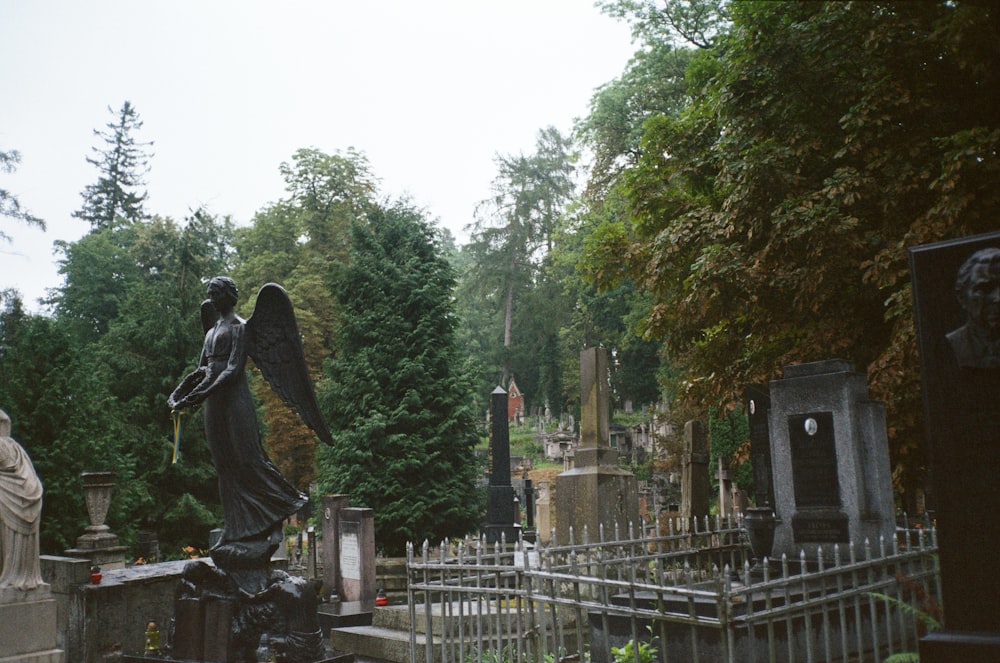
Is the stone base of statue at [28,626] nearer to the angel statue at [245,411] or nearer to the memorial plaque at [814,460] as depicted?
the angel statue at [245,411]

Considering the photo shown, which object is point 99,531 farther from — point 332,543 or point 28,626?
point 28,626

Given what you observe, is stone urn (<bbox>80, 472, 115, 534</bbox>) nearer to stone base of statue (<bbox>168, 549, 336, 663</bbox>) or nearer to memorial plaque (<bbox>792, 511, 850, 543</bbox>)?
stone base of statue (<bbox>168, 549, 336, 663</bbox>)

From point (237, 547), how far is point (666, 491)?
25749 millimetres

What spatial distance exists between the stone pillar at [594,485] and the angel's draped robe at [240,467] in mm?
5077

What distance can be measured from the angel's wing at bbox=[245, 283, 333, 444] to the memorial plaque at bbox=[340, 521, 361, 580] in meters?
6.49

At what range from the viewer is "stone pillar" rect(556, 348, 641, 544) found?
11.0 m

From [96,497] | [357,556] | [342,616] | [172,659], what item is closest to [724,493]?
[357,556]

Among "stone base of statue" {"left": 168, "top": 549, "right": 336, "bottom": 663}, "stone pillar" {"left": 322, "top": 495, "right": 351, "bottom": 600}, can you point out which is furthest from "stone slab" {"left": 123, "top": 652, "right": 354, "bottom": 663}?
"stone pillar" {"left": 322, "top": 495, "right": 351, "bottom": 600}

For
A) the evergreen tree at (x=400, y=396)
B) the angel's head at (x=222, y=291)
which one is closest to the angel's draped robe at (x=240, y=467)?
the angel's head at (x=222, y=291)

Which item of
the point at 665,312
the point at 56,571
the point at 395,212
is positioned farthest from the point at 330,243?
the point at 56,571

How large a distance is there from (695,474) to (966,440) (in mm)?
10929

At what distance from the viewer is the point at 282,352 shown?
7.29 m

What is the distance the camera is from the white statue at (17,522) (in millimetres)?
7527

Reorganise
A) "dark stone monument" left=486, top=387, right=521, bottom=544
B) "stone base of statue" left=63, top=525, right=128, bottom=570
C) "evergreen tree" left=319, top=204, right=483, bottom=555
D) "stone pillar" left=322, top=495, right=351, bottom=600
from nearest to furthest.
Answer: "stone base of statue" left=63, top=525, right=128, bottom=570 < "stone pillar" left=322, top=495, right=351, bottom=600 < "dark stone monument" left=486, top=387, right=521, bottom=544 < "evergreen tree" left=319, top=204, right=483, bottom=555
